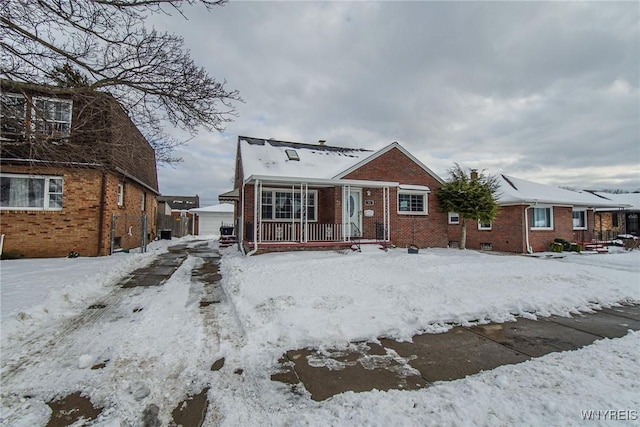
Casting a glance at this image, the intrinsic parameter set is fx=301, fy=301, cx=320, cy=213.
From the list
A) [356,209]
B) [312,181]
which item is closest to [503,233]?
[356,209]

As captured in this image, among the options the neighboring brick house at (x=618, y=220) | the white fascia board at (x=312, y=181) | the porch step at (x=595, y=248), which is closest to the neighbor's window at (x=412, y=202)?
the white fascia board at (x=312, y=181)

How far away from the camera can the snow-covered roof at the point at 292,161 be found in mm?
13453

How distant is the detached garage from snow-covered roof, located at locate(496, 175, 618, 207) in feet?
90.5

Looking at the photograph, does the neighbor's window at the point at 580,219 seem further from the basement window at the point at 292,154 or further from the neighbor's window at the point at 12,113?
the neighbor's window at the point at 12,113

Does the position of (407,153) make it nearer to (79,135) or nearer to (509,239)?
(509,239)

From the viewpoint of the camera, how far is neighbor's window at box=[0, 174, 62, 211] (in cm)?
1152

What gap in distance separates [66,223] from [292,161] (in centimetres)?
964

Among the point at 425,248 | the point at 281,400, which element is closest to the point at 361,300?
the point at 281,400

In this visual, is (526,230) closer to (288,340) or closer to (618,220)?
(618,220)

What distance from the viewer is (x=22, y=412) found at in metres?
2.68

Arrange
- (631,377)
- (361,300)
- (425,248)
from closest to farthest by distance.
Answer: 1. (631,377)
2. (361,300)
3. (425,248)

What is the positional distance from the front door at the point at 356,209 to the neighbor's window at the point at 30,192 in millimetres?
12015

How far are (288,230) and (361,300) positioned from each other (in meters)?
7.98

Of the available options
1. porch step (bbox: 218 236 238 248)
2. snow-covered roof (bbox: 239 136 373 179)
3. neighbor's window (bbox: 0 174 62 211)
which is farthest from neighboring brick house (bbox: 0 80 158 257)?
porch step (bbox: 218 236 238 248)
